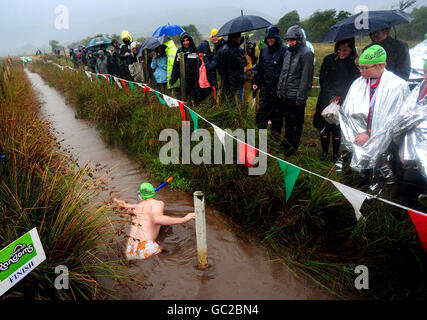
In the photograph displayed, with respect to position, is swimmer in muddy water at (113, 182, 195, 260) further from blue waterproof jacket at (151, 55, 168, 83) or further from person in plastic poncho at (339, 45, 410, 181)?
blue waterproof jacket at (151, 55, 168, 83)

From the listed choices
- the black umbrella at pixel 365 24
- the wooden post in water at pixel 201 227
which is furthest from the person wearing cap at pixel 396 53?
the wooden post in water at pixel 201 227

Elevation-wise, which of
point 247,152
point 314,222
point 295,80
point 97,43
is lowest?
point 314,222

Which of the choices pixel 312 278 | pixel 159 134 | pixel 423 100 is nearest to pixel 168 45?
pixel 159 134

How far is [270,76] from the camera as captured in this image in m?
5.20

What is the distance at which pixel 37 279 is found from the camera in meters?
2.17

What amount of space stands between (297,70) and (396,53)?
4.50ft

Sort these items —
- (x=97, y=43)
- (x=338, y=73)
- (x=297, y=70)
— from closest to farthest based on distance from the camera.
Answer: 1. (x=338, y=73)
2. (x=297, y=70)
3. (x=97, y=43)

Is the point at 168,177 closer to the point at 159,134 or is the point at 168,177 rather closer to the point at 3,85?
the point at 159,134

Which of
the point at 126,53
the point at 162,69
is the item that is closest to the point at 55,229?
the point at 162,69

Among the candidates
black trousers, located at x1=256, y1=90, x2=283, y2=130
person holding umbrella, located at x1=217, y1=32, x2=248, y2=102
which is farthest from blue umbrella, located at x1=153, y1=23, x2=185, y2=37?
black trousers, located at x1=256, y1=90, x2=283, y2=130

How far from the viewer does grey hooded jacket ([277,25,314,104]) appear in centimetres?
450

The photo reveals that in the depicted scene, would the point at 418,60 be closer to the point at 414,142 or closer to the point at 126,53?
the point at 414,142

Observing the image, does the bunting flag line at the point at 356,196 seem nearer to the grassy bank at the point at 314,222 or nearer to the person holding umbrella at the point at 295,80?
the grassy bank at the point at 314,222
